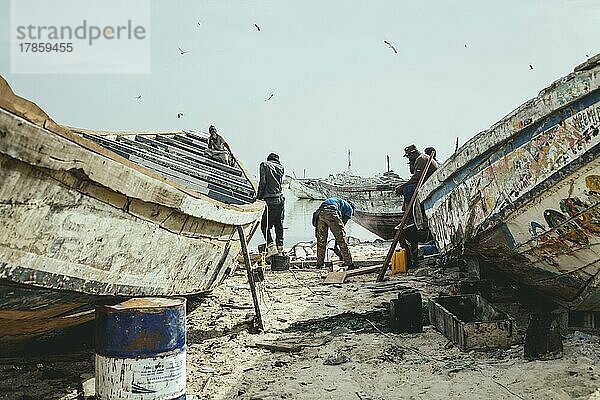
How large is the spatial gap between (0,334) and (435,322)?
11.8 feet

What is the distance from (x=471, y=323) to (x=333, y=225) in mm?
5926

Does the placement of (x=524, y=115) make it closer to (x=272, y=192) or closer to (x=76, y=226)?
(x=76, y=226)

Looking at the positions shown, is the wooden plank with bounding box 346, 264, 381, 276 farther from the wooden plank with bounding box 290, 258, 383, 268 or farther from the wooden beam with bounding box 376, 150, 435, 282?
the wooden plank with bounding box 290, 258, 383, 268

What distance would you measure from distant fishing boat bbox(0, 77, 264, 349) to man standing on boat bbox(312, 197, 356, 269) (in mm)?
6045

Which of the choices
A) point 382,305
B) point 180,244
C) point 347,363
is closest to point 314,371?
point 347,363

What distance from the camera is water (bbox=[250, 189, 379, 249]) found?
955 inches

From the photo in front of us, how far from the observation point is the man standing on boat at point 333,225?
34.5 ft

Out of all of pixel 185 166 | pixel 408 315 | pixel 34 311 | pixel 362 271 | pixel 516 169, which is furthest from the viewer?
pixel 362 271

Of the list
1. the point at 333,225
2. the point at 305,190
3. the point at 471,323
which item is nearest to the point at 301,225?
the point at 305,190

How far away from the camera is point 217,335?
5.70m

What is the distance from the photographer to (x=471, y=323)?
4832 millimetres

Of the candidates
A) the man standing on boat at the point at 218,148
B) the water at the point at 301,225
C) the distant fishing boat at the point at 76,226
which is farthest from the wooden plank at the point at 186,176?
the water at the point at 301,225

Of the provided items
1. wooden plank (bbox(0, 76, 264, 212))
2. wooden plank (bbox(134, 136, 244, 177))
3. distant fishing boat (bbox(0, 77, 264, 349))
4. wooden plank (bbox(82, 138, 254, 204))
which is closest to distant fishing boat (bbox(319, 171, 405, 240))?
wooden plank (bbox(134, 136, 244, 177))

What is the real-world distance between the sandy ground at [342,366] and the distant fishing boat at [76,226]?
24.0 inches
